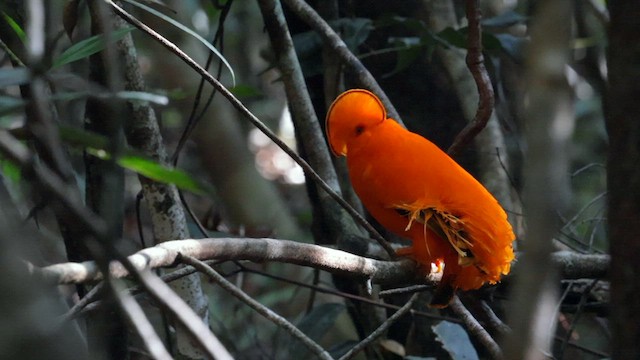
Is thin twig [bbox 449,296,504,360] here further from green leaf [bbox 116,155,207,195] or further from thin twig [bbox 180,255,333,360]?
green leaf [bbox 116,155,207,195]

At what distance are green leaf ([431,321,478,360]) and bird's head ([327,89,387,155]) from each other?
58cm

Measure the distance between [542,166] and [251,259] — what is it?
33.5 inches

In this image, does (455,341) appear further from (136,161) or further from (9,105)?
(9,105)

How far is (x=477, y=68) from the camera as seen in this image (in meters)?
2.08


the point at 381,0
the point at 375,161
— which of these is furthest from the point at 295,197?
the point at 375,161

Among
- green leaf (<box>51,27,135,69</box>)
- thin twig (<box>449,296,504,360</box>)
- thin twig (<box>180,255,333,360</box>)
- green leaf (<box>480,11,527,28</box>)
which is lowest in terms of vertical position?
thin twig (<box>449,296,504,360</box>)

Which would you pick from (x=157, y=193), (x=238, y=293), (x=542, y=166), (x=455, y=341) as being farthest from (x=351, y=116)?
(x=542, y=166)

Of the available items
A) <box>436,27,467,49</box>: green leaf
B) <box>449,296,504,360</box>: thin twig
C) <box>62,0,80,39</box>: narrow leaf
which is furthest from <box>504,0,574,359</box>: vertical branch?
<box>436,27,467,49</box>: green leaf

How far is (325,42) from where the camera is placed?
2559 mm

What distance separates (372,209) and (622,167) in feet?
4.14

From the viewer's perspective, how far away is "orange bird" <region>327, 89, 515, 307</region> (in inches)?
75.4

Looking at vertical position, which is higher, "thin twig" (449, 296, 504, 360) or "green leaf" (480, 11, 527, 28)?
"green leaf" (480, 11, 527, 28)

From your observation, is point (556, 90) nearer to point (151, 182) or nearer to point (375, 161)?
point (375, 161)

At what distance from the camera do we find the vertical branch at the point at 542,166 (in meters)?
0.60
